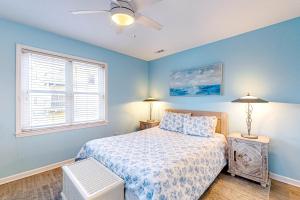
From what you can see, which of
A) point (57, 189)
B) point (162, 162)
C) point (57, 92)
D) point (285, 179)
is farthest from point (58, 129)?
point (285, 179)

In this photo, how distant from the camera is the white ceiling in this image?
6.31 feet

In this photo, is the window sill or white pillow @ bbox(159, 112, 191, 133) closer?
the window sill

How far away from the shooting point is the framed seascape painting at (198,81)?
3.07 metres

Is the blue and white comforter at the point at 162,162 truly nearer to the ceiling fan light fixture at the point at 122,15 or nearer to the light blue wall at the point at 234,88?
the light blue wall at the point at 234,88

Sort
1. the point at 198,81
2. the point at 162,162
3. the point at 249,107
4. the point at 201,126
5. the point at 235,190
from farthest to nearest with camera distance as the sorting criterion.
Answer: the point at 198,81, the point at 201,126, the point at 249,107, the point at 235,190, the point at 162,162

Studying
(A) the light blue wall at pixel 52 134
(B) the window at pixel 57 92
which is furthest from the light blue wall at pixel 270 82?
(B) the window at pixel 57 92

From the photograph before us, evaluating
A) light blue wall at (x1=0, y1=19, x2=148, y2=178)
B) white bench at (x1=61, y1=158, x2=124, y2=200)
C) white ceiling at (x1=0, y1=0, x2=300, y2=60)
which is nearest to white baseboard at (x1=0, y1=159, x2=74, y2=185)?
light blue wall at (x1=0, y1=19, x2=148, y2=178)

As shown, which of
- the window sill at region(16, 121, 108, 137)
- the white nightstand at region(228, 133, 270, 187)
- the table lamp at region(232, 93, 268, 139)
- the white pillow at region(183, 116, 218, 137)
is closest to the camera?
the white nightstand at region(228, 133, 270, 187)

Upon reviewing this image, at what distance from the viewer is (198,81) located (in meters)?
3.36

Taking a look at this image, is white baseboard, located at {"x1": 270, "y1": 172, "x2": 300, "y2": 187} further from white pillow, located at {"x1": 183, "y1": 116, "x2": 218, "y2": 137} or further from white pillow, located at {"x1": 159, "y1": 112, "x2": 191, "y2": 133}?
white pillow, located at {"x1": 159, "y1": 112, "x2": 191, "y2": 133}

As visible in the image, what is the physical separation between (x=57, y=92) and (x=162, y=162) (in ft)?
7.89

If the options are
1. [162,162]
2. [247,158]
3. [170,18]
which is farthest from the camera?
[247,158]

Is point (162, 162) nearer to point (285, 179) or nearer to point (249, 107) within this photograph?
point (249, 107)

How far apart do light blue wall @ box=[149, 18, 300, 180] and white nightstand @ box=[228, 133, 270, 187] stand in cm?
33
